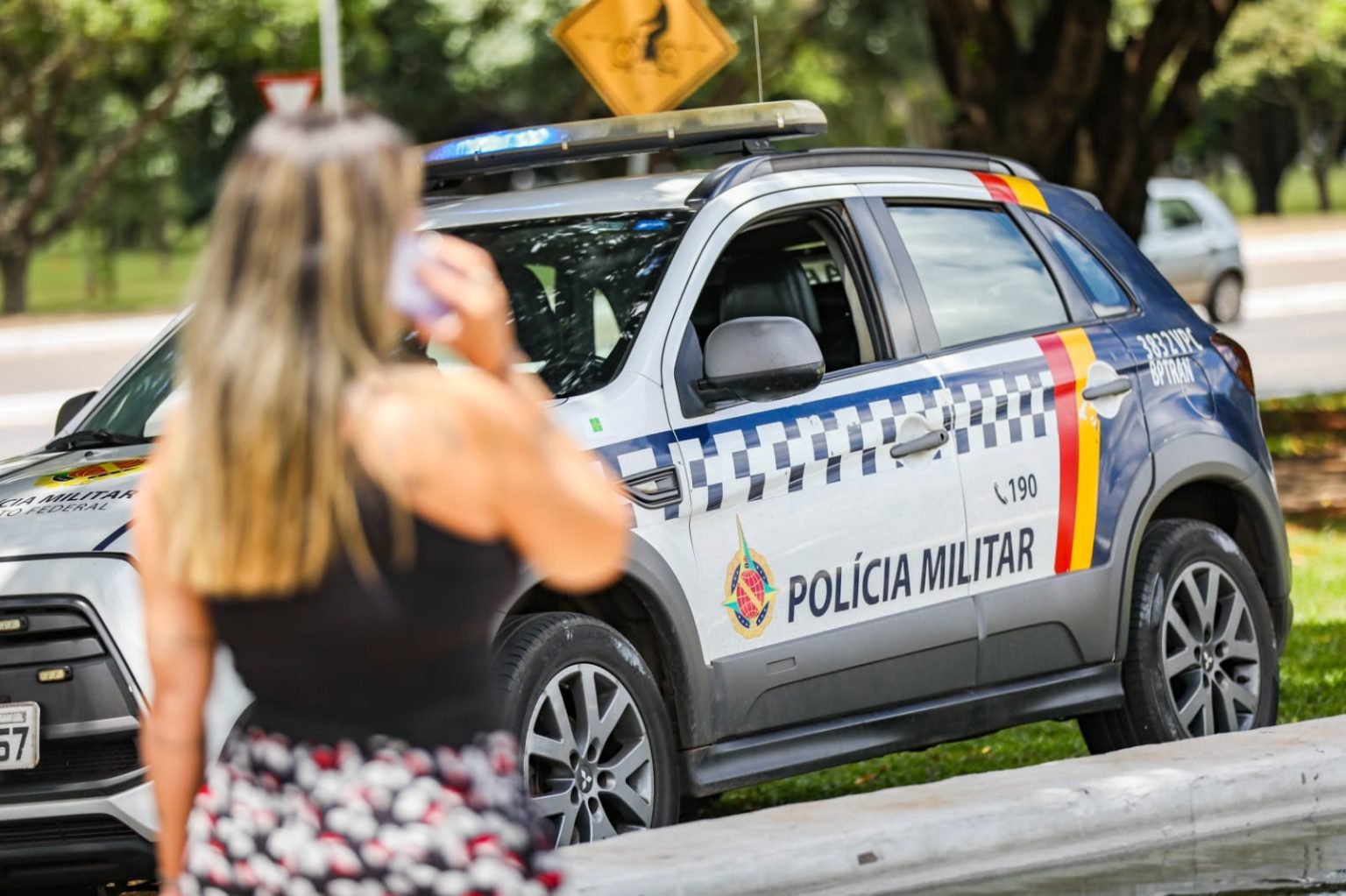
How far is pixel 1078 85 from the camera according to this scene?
504 inches

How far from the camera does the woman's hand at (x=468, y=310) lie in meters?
2.53

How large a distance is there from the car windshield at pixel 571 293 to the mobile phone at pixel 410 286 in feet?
9.35

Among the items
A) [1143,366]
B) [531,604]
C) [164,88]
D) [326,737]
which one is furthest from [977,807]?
[164,88]

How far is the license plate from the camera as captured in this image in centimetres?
480

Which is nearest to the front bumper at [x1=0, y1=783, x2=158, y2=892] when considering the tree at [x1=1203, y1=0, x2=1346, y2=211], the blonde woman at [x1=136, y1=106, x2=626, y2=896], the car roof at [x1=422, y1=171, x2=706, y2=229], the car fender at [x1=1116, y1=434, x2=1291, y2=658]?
the car roof at [x1=422, y1=171, x2=706, y2=229]

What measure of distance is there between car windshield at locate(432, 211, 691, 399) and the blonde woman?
283 centimetres

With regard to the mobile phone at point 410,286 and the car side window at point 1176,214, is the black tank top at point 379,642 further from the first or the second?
the car side window at point 1176,214

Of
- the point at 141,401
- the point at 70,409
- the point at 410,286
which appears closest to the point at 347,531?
the point at 410,286

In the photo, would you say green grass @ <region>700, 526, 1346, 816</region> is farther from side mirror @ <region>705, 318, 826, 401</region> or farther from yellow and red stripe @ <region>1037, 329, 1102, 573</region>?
side mirror @ <region>705, 318, 826, 401</region>

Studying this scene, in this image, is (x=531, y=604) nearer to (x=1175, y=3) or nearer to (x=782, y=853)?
(x=782, y=853)

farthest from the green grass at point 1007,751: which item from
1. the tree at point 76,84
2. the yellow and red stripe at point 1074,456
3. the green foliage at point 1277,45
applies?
the green foliage at point 1277,45

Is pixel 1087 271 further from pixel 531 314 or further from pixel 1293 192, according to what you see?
pixel 1293 192

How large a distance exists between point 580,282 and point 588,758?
4.26ft

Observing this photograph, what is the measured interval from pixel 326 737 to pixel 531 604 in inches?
106
